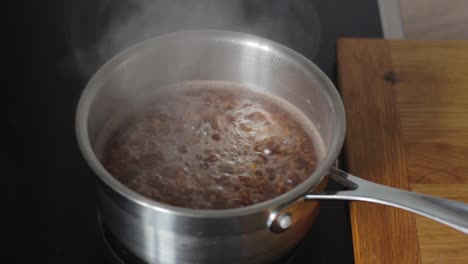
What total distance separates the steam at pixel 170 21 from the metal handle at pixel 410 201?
1.22 feet

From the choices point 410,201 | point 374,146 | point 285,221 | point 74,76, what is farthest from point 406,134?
point 74,76

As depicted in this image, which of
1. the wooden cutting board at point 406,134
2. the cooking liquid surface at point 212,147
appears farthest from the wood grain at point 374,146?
the cooking liquid surface at point 212,147

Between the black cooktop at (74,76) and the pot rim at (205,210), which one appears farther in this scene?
the black cooktop at (74,76)

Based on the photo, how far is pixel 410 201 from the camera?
0.71 metres

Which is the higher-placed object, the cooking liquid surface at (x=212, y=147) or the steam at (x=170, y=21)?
the steam at (x=170, y=21)

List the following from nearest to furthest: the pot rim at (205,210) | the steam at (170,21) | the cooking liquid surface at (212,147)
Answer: the pot rim at (205,210) → the cooking liquid surface at (212,147) → the steam at (170,21)

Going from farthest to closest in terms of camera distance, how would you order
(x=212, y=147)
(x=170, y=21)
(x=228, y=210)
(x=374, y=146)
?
(x=170, y=21) → (x=374, y=146) → (x=212, y=147) → (x=228, y=210)

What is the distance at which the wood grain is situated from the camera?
81 cm

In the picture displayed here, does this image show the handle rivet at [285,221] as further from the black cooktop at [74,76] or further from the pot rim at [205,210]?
the black cooktop at [74,76]

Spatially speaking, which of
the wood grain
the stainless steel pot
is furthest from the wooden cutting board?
the stainless steel pot

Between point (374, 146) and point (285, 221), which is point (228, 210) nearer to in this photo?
point (285, 221)

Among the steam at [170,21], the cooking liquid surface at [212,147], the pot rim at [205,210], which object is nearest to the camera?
the pot rim at [205,210]

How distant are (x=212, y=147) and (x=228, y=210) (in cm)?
21

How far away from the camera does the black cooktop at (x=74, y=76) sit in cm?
79
